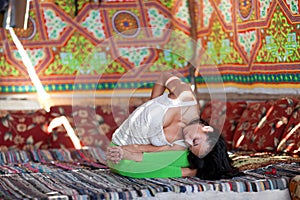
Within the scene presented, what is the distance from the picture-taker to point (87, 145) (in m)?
5.64

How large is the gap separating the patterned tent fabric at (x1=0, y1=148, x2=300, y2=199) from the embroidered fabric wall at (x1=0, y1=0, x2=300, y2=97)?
1.21 m

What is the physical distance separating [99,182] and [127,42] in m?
2.60

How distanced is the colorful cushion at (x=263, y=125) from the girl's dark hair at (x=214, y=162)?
2.48 feet

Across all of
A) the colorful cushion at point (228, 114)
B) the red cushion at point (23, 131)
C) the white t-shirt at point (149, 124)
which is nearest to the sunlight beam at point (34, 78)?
the red cushion at point (23, 131)

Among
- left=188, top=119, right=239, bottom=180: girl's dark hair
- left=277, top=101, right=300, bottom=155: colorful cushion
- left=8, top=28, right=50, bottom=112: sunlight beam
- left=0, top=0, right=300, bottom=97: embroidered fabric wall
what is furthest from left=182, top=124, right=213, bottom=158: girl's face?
left=8, top=28, right=50, bottom=112: sunlight beam

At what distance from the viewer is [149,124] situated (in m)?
4.17

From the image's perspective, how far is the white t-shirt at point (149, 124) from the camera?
415 cm

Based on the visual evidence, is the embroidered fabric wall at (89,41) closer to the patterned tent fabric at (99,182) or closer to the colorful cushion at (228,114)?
the colorful cushion at (228,114)

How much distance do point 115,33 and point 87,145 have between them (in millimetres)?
1282

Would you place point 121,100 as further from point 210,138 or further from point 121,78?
point 210,138

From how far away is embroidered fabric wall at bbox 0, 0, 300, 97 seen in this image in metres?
5.70

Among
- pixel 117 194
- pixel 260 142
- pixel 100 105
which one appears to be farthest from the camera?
pixel 100 105

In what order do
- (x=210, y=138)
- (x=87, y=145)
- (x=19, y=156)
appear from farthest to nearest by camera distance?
(x=87, y=145) → (x=19, y=156) → (x=210, y=138)

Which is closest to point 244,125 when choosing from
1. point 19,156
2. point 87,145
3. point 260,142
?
point 260,142
